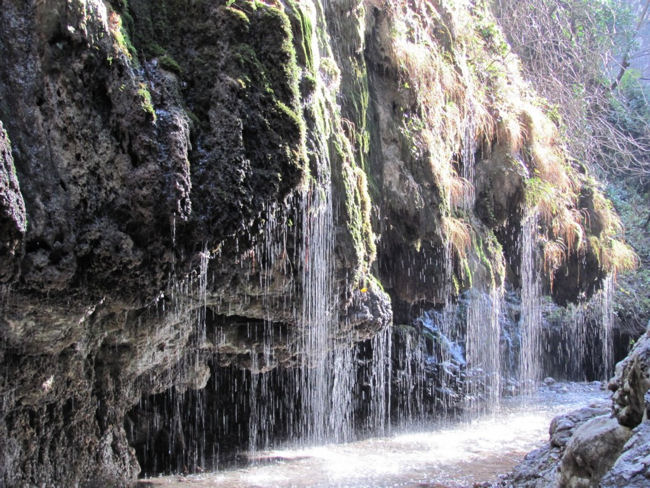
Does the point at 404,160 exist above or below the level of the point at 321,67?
below

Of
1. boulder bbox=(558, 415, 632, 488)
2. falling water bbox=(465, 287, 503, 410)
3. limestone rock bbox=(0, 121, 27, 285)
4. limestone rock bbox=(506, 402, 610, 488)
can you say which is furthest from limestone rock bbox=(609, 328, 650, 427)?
falling water bbox=(465, 287, 503, 410)

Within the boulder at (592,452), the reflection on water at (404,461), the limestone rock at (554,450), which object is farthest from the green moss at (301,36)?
the reflection on water at (404,461)

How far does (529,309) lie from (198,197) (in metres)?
10.6

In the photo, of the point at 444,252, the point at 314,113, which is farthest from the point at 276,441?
the point at 314,113

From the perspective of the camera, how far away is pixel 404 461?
827 cm

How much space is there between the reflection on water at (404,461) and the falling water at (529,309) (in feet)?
8.38

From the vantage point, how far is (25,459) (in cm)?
536

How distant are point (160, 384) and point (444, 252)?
451 centimetres

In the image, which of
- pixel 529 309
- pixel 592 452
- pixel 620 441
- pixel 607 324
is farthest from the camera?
pixel 607 324

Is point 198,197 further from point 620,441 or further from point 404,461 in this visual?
point 404,461

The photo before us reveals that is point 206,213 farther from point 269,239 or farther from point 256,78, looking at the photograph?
point 269,239

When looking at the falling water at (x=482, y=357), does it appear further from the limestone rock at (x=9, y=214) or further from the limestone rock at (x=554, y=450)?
the limestone rock at (x=9, y=214)

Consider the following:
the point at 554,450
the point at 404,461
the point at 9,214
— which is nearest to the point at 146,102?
the point at 9,214

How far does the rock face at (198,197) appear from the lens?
399 cm
